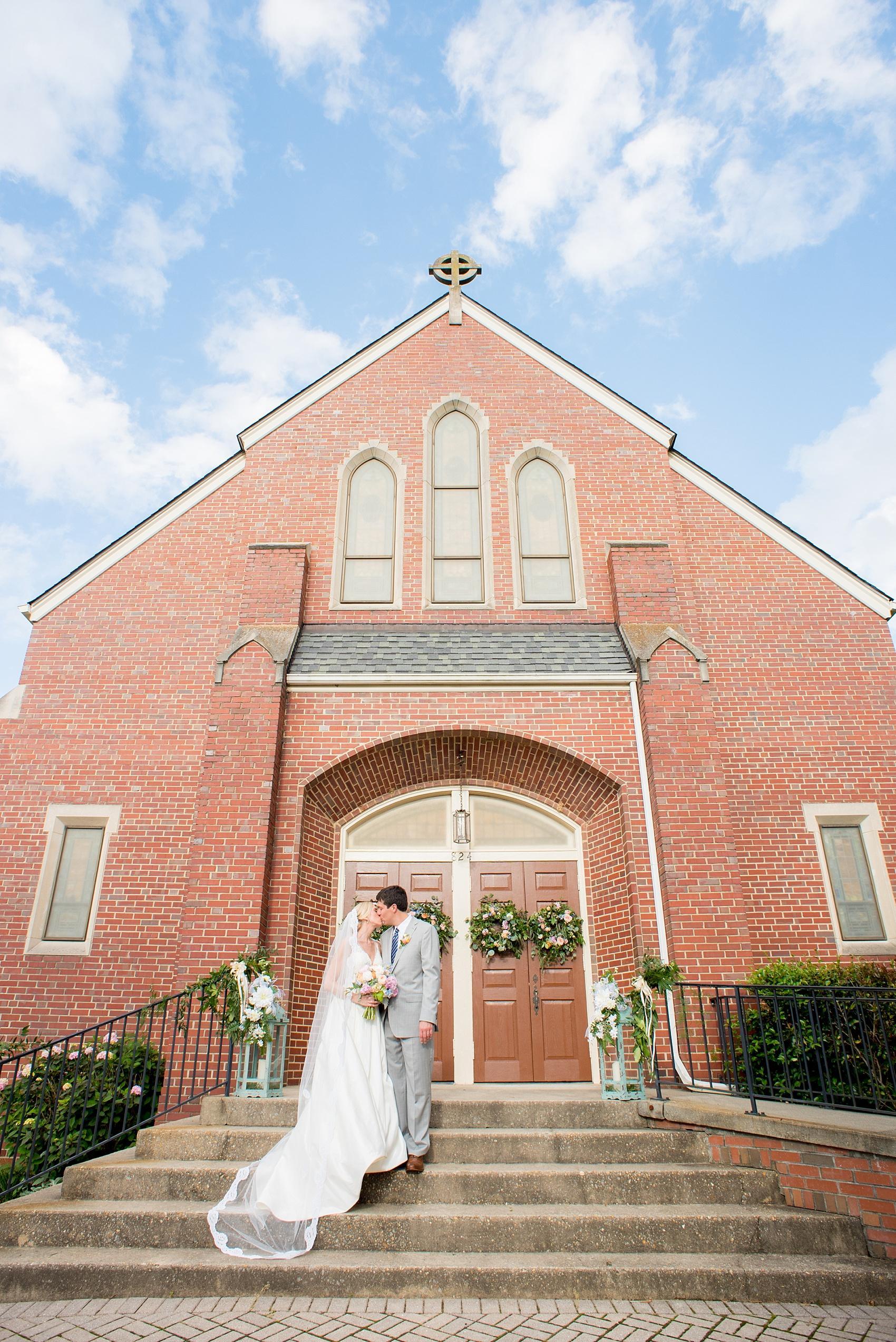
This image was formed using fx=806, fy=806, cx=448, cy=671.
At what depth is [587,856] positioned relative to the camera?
9367 millimetres

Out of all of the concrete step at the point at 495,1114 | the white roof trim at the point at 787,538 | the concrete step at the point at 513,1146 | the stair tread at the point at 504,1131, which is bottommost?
the concrete step at the point at 513,1146

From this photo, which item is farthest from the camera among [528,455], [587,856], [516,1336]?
[528,455]

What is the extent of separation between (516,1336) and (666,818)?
5.21 meters

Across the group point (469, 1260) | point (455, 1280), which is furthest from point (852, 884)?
point (455, 1280)

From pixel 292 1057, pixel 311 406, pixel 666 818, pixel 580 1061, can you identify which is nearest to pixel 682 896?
pixel 666 818

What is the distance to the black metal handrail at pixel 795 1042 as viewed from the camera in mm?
5949

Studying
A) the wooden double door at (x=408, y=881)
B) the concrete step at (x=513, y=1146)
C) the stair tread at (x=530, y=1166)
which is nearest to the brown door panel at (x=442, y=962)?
the wooden double door at (x=408, y=881)

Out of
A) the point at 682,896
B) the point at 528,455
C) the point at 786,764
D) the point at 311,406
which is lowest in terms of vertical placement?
the point at 682,896

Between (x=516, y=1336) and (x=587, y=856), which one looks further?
(x=587, y=856)

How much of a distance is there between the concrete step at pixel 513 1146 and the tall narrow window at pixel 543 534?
20.5 ft

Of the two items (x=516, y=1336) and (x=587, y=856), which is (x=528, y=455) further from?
(x=516, y=1336)

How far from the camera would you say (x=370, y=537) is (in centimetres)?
1079

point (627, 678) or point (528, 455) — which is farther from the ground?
point (528, 455)

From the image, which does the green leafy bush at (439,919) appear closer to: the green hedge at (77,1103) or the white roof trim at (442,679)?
the white roof trim at (442,679)
